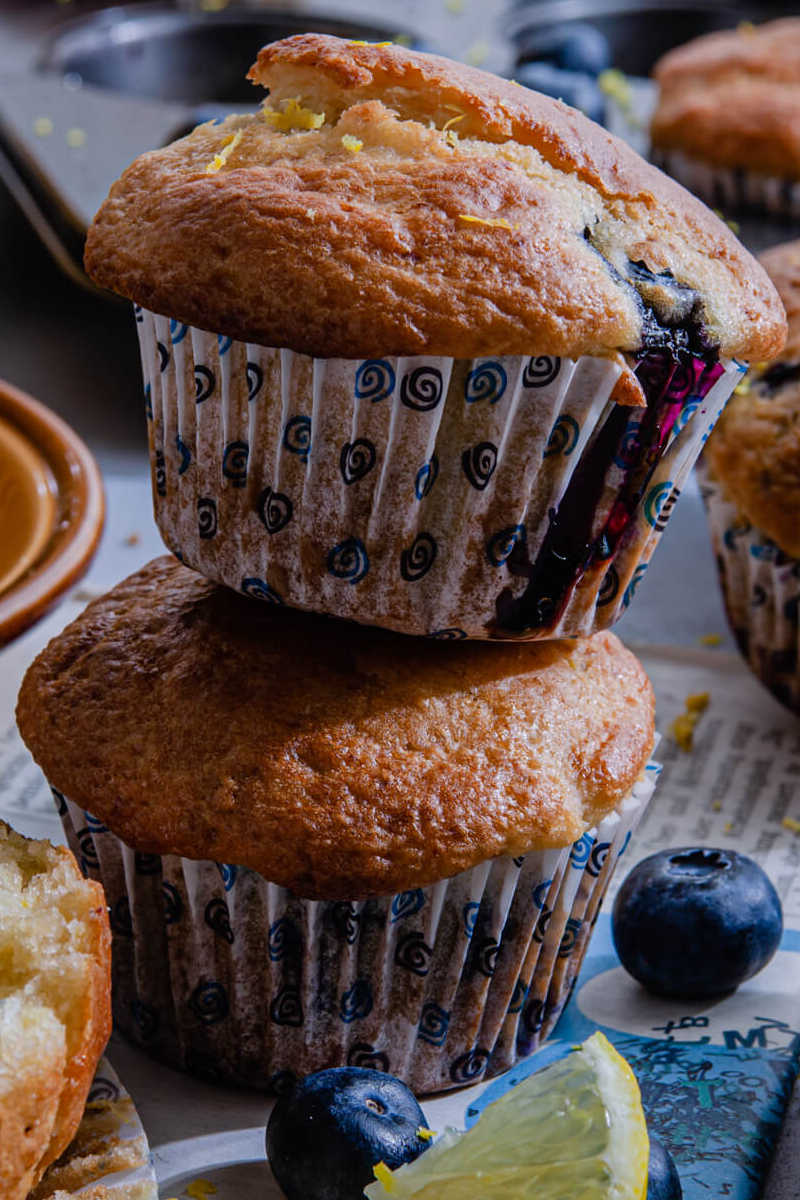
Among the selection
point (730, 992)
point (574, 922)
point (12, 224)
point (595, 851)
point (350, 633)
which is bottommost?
point (12, 224)

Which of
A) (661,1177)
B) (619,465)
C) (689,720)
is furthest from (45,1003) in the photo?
(689,720)

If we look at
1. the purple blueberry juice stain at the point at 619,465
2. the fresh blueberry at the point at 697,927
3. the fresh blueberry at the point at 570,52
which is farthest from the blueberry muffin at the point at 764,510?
the fresh blueberry at the point at 570,52

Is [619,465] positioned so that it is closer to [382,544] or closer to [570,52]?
[382,544]

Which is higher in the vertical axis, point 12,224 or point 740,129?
point 740,129

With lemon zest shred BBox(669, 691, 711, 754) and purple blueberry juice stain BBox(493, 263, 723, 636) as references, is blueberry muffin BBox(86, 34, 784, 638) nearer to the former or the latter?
purple blueberry juice stain BBox(493, 263, 723, 636)

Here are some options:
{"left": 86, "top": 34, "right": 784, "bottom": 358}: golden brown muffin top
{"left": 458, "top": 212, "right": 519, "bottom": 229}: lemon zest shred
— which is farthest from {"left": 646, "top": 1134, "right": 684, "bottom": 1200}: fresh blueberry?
{"left": 458, "top": 212, "right": 519, "bottom": 229}: lemon zest shred

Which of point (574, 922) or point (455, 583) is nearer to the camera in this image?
point (455, 583)

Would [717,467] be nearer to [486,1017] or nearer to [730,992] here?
[730,992]

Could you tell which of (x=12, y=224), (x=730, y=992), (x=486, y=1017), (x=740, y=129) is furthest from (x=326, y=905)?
(x=12, y=224)
